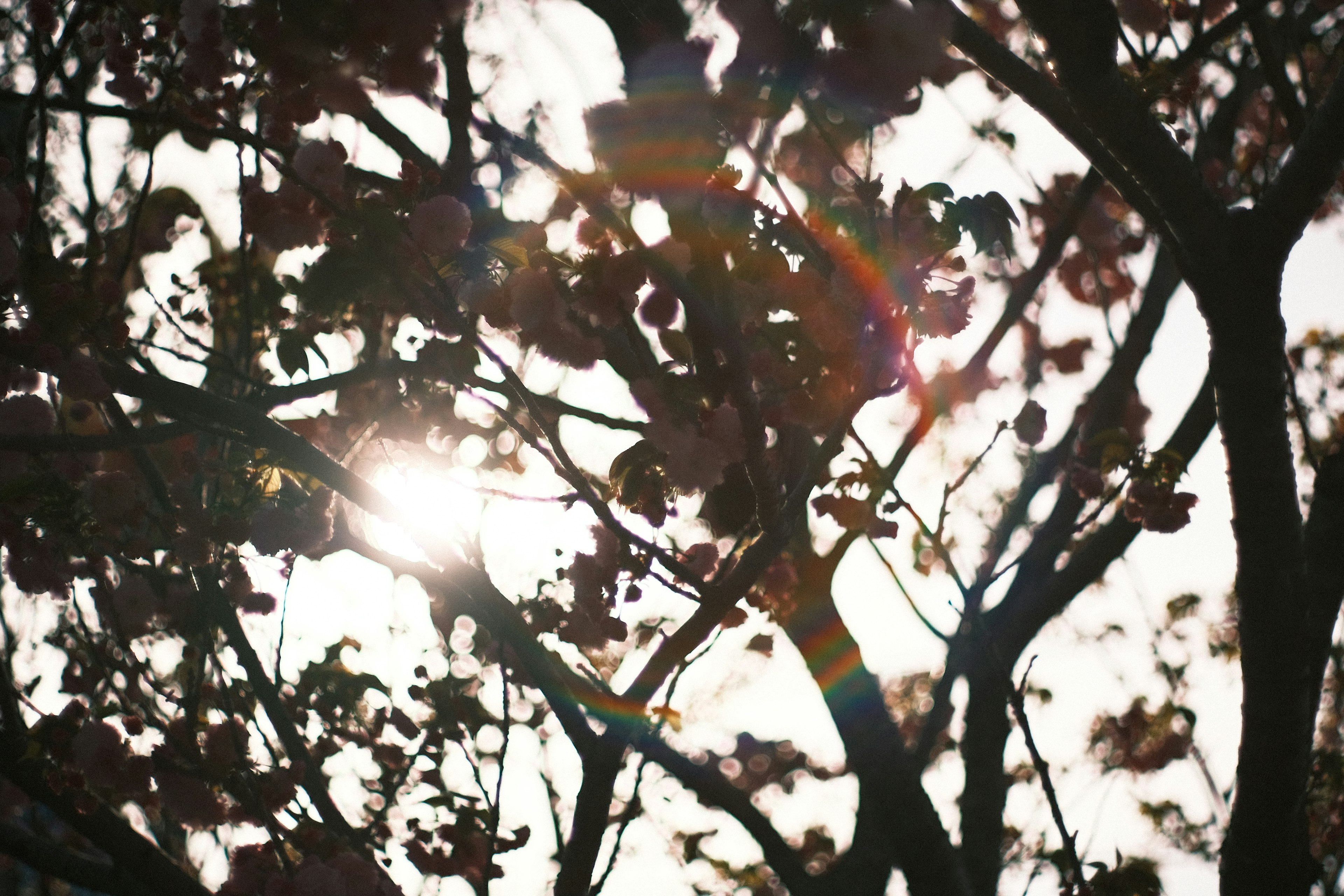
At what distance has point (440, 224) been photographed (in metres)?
2.10

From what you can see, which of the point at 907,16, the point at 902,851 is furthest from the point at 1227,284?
the point at 902,851

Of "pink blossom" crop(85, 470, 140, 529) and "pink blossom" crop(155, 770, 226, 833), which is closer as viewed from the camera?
"pink blossom" crop(85, 470, 140, 529)

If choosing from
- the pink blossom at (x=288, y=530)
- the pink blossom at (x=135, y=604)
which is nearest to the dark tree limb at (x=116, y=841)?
the pink blossom at (x=135, y=604)

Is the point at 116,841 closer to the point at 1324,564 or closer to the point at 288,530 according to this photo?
the point at 288,530

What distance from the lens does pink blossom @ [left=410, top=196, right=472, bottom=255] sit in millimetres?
2068

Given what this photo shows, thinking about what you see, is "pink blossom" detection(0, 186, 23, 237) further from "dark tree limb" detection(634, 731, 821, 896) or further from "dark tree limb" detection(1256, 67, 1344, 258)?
"dark tree limb" detection(1256, 67, 1344, 258)

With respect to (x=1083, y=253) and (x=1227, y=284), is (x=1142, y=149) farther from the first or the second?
(x=1083, y=253)

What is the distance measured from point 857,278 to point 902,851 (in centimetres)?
182

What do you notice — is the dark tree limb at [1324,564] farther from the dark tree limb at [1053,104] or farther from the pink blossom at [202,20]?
the pink blossom at [202,20]

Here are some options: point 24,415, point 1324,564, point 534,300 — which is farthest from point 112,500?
point 1324,564

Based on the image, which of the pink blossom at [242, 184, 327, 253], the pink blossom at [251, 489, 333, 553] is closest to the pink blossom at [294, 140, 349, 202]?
the pink blossom at [242, 184, 327, 253]

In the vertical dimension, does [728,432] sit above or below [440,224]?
below

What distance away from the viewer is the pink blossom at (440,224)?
2068mm

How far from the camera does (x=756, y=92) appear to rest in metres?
1.76
